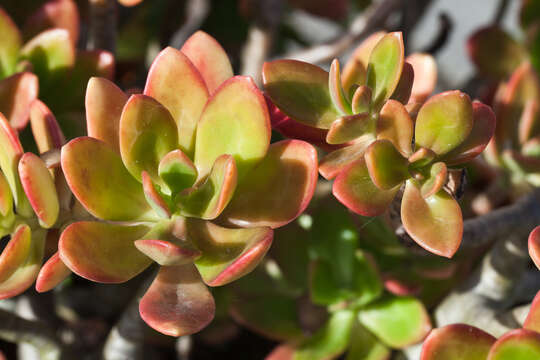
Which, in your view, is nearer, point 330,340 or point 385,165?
point 385,165

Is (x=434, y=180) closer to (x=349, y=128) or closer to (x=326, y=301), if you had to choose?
(x=349, y=128)

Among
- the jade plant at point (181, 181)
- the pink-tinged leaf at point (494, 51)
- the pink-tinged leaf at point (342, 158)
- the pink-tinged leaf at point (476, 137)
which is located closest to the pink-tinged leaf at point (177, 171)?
the jade plant at point (181, 181)

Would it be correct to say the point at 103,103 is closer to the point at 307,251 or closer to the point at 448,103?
the point at 448,103

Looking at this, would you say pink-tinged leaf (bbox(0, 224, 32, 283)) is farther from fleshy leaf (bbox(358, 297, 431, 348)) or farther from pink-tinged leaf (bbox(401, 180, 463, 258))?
fleshy leaf (bbox(358, 297, 431, 348))

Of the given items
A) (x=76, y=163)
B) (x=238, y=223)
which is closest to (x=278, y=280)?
(x=238, y=223)

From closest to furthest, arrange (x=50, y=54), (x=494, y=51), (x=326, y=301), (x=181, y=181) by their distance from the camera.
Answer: (x=181, y=181) → (x=50, y=54) → (x=326, y=301) → (x=494, y=51)

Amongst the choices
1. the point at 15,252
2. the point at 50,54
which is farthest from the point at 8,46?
the point at 15,252
